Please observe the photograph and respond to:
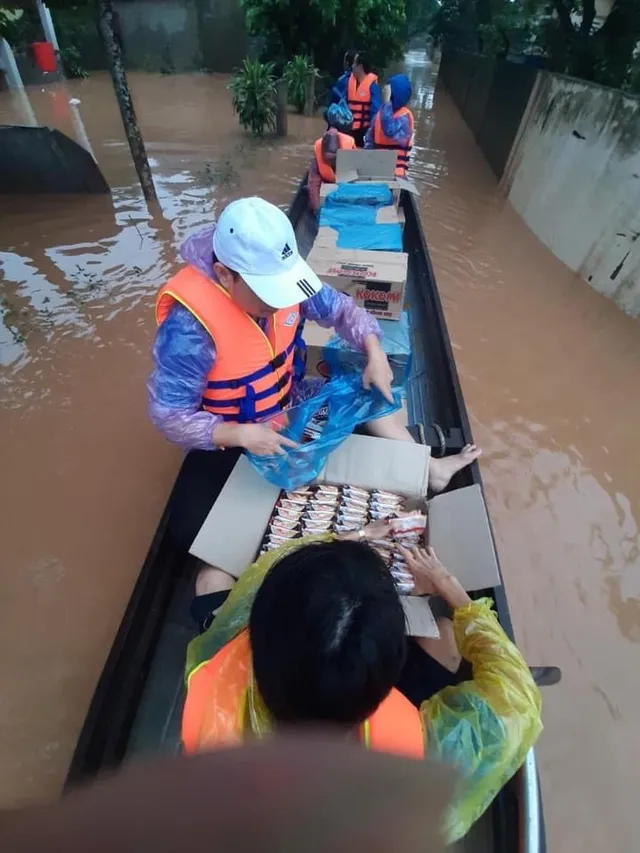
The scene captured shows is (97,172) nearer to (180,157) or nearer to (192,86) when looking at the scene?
(180,157)

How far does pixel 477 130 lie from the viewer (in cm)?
981

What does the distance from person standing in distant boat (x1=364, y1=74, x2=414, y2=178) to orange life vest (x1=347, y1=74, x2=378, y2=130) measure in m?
0.96

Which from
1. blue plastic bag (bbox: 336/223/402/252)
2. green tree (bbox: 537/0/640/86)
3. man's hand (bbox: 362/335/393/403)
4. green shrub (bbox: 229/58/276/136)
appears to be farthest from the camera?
green shrub (bbox: 229/58/276/136)

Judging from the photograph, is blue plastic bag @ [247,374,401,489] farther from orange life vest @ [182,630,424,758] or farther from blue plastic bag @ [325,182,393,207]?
blue plastic bag @ [325,182,393,207]

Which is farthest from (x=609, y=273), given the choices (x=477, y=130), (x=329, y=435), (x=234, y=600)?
(x=477, y=130)

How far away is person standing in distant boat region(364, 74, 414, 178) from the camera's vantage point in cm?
445

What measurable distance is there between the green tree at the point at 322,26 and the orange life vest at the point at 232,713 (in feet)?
37.7

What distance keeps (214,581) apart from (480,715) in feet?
3.10

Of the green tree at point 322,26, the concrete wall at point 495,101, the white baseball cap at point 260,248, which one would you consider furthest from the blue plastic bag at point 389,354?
the green tree at point 322,26

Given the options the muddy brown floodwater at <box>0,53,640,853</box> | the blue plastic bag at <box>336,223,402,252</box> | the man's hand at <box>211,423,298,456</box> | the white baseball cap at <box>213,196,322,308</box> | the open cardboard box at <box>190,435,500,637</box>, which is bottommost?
the muddy brown floodwater at <box>0,53,640,853</box>

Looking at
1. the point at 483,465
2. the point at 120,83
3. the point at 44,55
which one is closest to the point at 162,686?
the point at 483,465

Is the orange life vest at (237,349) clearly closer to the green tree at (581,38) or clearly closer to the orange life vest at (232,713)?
the orange life vest at (232,713)

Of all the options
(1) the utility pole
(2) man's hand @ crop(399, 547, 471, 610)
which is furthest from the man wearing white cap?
(1) the utility pole

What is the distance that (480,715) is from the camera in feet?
3.48
